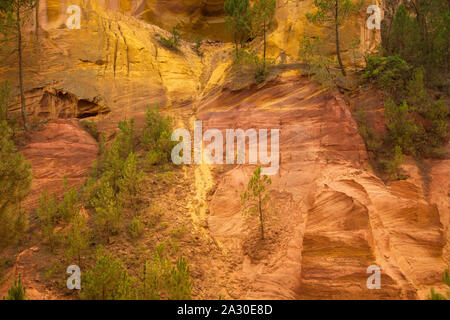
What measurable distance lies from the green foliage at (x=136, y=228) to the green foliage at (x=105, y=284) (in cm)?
190

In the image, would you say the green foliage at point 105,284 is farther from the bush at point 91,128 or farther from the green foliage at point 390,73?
the green foliage at point 390,73

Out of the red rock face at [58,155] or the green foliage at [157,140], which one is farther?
the green foliage at [157,140]

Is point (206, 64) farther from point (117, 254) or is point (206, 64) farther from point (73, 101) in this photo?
point (117, 254)

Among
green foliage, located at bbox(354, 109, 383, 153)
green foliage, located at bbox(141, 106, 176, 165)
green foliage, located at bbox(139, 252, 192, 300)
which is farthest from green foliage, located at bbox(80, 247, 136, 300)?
green foliage, located at bbox(354, 109, 383, 153)

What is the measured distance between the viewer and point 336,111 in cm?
1253

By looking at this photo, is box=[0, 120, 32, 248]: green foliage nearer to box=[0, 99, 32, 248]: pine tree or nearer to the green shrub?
box=[0, 99, 32, 248]: pine tree

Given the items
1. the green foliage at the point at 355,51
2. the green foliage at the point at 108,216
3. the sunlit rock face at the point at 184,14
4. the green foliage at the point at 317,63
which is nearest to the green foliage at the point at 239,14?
the green foliage at the point at 317,63

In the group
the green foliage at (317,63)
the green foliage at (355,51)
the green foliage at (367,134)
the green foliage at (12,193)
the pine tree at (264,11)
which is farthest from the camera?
the pine tree at (264,11)

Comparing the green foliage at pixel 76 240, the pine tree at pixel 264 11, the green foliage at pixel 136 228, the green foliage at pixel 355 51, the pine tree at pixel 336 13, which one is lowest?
the green foliage at pixel 76 240

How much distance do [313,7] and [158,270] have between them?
14708 mm

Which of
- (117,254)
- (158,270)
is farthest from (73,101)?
(158,270)

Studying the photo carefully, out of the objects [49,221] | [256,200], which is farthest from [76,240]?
[256,200]

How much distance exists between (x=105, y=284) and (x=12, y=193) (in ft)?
10.8

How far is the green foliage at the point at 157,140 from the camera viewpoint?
12448mm
